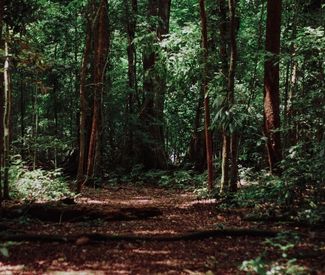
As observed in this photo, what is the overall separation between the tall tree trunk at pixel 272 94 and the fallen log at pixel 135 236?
5.03 metres

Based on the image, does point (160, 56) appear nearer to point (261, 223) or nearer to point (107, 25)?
point (107, 25)

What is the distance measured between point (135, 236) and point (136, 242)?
185 mm

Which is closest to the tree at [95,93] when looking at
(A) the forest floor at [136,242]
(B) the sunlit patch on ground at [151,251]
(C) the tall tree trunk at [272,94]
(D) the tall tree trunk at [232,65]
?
(A) the forest floor at [136,242]

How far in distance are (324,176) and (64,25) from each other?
15.4 meters

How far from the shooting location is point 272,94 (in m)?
12.8

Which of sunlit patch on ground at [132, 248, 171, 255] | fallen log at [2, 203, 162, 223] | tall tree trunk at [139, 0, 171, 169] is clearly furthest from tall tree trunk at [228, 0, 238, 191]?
tall tree trunk at [139, 0, 171, 169]

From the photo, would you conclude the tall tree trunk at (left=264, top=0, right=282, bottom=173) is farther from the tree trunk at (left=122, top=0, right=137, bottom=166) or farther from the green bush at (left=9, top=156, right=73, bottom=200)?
the tree trunk at (left=122, top=0, right=137, bottom=166)

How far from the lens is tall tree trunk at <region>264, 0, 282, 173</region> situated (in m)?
12.6

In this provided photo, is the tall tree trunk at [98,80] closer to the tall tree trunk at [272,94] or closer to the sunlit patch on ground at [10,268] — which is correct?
the tall tree trunk at [272,94]

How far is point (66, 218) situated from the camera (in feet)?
30.9

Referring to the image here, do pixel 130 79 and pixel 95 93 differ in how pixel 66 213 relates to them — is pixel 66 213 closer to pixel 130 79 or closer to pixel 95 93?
pixel 95 93

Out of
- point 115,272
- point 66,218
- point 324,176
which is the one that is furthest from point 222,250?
point 66,218

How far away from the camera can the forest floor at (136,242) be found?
601cm

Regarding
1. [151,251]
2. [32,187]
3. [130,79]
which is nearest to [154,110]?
[130,79]
